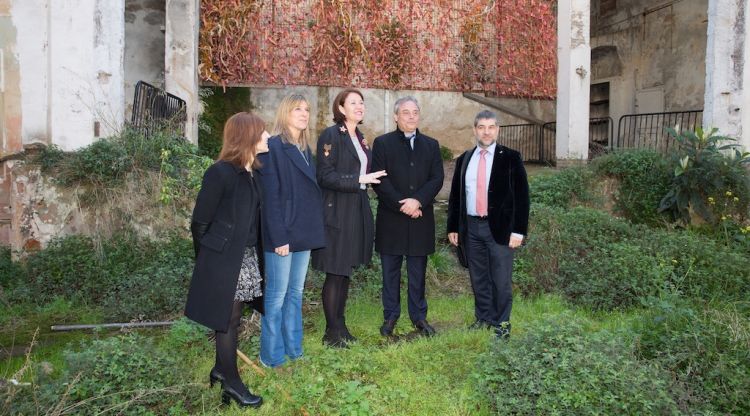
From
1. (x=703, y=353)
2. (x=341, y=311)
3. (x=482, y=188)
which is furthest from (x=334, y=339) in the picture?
(x=703, y=353)

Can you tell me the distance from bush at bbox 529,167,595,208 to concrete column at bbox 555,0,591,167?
717mm

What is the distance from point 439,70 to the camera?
412 inches

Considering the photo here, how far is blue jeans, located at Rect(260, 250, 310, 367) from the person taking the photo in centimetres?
433

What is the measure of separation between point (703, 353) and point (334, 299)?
109 inches

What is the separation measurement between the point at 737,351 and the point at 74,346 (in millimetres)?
5223

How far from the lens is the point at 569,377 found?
392cm

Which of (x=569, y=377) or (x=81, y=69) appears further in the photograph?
(x=81, y=69)

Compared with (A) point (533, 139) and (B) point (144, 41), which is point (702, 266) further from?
(B) point (144, 41)

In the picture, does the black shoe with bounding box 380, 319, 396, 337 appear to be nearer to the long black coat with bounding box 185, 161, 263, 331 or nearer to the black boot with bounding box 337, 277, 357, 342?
the black boot with bounding box 337, 277, 357, 342

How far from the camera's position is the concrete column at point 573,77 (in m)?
9.86

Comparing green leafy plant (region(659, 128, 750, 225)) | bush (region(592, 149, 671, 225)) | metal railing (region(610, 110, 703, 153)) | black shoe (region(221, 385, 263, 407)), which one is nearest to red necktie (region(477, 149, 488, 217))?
black shoe (region(221, 385, 263, 407))

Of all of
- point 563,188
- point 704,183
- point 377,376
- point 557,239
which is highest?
point 704,183

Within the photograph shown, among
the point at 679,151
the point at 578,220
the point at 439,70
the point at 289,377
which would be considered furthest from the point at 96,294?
the point at 679,151

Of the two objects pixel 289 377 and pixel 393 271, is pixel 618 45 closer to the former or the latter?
pixel 393 271
